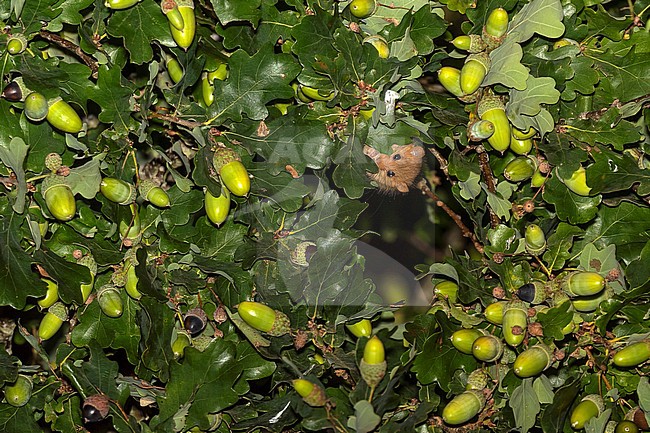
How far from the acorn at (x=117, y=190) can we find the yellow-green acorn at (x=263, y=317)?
22 centimetres

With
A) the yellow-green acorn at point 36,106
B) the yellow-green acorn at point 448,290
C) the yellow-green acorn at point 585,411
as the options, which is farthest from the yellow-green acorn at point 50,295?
the yellow-green acorn at point 585,411

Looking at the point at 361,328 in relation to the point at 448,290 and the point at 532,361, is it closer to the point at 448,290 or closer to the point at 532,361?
the point at 448,290

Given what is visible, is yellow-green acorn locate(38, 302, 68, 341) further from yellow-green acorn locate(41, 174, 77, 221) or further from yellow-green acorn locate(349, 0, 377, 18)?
yellow-green acorn locate(349, 0, 377, 18)

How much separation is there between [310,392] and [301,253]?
21cm

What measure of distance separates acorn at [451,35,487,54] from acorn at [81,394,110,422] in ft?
2.43

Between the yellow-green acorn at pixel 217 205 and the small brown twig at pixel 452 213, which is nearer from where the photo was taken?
the yellow-green acorn at pixel 217 205

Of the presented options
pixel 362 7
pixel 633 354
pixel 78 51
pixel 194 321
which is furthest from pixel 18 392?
pixel 633 354

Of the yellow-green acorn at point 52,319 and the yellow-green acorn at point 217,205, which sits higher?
the yellow-green acorn at point 217,205

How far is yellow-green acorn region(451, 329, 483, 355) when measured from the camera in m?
1.22

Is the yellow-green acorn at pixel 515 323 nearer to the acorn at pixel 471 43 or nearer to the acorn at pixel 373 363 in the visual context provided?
the acorn at pixel 373 363

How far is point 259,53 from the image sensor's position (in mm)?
1202

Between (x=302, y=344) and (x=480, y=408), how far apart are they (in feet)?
0.92

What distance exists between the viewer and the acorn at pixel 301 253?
1.25m

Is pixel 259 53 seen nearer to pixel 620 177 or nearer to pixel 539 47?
pixel 539 47
